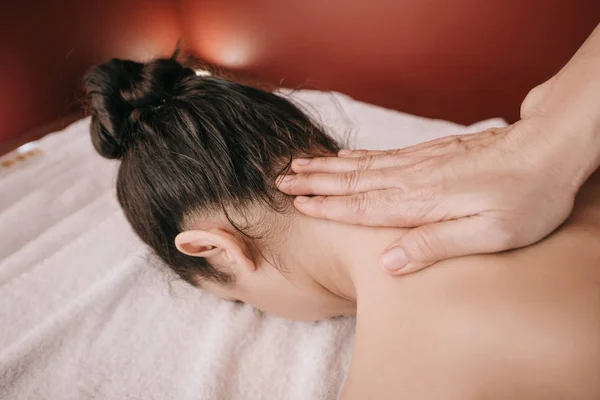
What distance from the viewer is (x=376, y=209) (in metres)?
0.69

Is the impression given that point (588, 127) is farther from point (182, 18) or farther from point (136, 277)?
point (182, 18)

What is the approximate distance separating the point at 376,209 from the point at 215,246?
289 millimetres

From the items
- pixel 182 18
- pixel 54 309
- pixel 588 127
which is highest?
pixel 588 127

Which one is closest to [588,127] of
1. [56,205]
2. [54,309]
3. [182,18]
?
[54,309]

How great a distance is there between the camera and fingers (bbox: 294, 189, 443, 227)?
25.9 inches

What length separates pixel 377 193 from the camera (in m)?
0.69

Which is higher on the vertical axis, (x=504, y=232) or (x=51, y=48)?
(x=504, y=232)

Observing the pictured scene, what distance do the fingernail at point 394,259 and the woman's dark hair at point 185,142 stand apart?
0.67 feet

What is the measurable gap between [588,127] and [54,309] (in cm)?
110

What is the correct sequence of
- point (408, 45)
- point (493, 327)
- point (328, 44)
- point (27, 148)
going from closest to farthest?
point (493, 327), point (27, 148), point (408, 45), point (328, 44)

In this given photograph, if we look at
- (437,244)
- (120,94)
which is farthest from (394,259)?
(120,94)

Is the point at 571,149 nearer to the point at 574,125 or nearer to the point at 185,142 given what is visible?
the point at 574,125

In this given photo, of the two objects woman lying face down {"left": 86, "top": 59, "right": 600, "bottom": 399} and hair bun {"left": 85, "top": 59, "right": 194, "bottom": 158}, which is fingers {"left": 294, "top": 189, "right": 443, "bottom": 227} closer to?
woman lying face down {"left": 86, "top": 59, "right": 600, "bottom": 399}

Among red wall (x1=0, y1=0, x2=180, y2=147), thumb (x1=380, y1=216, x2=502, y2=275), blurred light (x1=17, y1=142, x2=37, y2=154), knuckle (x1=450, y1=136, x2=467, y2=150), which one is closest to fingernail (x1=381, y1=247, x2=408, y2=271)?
thumb (x1=380, y1=216, x2=502, y2=275)
